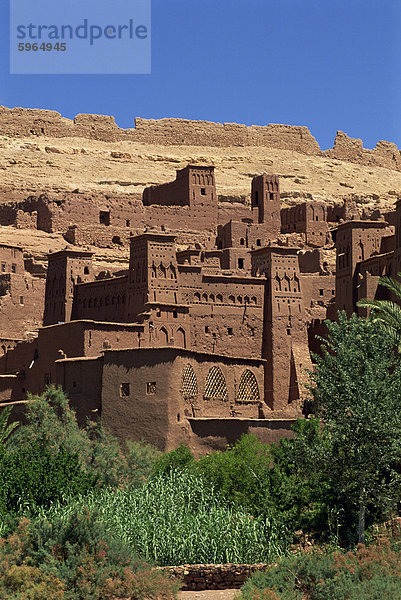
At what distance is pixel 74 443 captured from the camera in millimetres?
36562

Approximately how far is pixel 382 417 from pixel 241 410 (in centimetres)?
1480

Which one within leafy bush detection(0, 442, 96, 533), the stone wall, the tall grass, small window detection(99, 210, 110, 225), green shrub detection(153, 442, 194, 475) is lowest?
the stone wall

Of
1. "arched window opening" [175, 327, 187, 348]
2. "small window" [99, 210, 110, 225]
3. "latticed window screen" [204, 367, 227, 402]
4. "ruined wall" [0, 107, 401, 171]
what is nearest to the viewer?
"latticed window screen" [204, 367, 227, 402]

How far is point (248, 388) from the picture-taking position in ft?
148

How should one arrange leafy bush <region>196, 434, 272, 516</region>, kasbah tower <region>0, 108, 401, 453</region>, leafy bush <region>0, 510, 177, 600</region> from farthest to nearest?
kasbah tower <region>0, 108, 401, 453</region>, leafy bush <region>196, 434, 272, 516</region>, leafy bush <region>0, 510, 177, 600</region>

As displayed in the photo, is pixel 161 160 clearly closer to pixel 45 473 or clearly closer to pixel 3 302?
pixel 3 302

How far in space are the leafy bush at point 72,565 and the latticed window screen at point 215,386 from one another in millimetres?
15450

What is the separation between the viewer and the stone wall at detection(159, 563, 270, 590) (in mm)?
27625

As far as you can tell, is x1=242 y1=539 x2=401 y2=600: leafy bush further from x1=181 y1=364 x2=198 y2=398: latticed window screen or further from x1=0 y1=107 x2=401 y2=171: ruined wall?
x1=0 y1=107 x2=401 y2=171: ruined wall

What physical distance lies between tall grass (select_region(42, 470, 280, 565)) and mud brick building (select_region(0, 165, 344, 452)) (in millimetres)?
8504

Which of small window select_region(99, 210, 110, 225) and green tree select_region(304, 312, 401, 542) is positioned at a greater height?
small window select_region(99, 210, 110, 225)

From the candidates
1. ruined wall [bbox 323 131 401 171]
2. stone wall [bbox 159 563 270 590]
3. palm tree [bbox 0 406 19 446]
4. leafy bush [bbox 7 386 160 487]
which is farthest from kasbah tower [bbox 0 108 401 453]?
ruined wall [bbox 323 131 401 171]

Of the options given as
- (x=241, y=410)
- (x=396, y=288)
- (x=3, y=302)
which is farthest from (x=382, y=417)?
(x=3, y=302)

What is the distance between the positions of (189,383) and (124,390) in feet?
7.63
